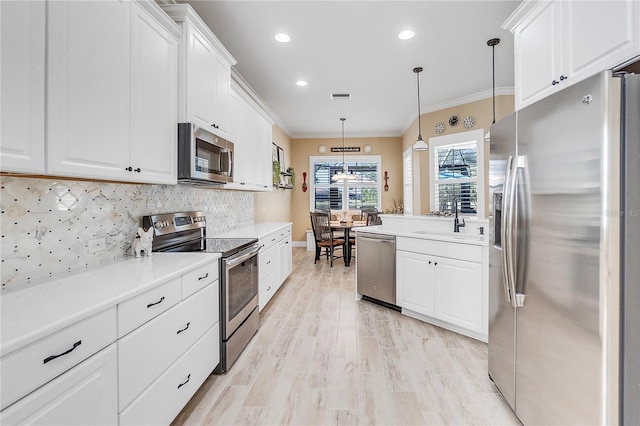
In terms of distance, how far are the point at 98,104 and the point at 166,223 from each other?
3.55 feet

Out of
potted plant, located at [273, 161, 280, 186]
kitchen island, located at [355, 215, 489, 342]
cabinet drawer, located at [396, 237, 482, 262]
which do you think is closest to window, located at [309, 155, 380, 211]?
potted plant, located at [273, 161, 280, 186]

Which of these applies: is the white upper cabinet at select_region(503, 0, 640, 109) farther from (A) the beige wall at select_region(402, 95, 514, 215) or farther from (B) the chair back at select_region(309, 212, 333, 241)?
(B) the chair back at select_region(309, 212, 333, 241)

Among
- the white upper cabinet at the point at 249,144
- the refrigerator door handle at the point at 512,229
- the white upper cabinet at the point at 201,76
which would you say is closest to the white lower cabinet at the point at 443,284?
the refrigerator door handle at the point at 512,229

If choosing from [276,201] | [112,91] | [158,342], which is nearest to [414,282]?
[158,342]

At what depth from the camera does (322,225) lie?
560 centimetres

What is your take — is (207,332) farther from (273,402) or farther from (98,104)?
(98,104)

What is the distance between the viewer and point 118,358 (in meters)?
1.20

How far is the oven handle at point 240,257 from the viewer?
2.18 metres

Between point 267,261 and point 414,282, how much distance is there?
164 centimetres

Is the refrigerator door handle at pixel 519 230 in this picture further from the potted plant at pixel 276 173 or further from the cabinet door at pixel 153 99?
the potted plant at pixel 276 173

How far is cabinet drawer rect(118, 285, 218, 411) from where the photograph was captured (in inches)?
48.9

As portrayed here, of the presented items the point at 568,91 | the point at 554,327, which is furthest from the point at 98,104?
the point at 554,327

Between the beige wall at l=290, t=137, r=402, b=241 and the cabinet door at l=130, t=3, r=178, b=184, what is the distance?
5678 millimetres

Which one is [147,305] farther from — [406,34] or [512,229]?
[406,34]
